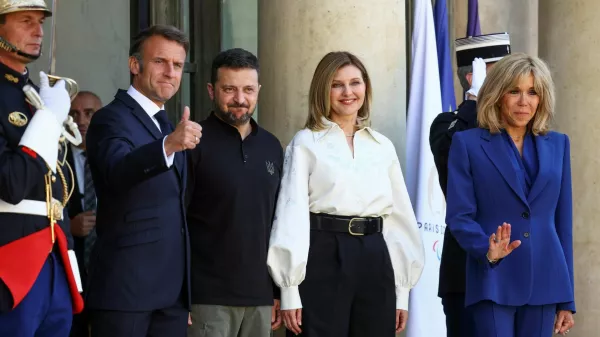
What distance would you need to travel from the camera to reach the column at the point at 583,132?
8039 mm

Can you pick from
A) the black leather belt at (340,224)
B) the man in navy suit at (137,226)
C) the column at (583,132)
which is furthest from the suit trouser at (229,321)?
the column at (583,132)

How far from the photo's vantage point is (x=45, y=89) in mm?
4184

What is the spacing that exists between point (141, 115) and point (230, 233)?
661 millimetres

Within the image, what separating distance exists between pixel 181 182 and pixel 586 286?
420cm

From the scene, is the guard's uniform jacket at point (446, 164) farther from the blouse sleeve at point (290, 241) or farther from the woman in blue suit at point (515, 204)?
the blouse sleeve at point (290, 241)

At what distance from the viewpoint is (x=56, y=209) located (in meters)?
4.18

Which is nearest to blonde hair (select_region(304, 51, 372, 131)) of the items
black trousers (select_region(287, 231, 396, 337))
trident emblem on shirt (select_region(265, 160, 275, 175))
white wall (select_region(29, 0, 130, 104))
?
trident emblem on shirt (select_region(265, 160, 275, 175))

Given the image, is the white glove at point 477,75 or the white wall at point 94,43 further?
the white wall at point 94,43

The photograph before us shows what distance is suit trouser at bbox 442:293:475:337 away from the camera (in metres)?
5.23

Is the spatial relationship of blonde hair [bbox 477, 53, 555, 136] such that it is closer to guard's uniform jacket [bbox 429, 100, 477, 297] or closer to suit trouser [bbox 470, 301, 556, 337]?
guard's uniform jacket [bbox 429, 100, 477, 297]

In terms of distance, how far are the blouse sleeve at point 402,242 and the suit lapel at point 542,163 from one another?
77cm

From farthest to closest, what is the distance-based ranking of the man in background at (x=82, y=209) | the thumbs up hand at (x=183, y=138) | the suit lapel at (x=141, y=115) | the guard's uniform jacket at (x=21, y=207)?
the man in background at (x=82, y=209), the suit lapel at (x=141, y=115), the thumbs up hand at (x=183, y=138), the guard's uniform jacket at (x=21, y=207)

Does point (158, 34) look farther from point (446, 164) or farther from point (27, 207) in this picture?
point (446, 164)

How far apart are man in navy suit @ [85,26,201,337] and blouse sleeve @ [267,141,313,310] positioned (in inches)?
20.7
